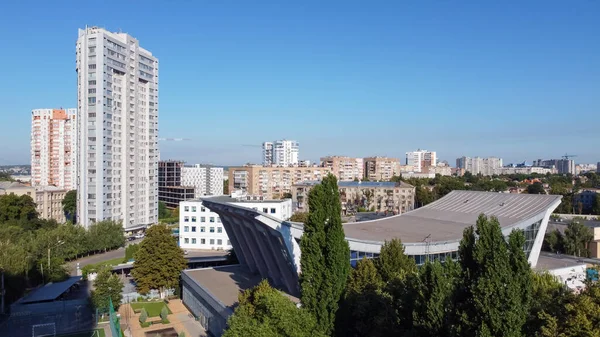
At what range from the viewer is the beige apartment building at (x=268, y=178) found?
288 ft

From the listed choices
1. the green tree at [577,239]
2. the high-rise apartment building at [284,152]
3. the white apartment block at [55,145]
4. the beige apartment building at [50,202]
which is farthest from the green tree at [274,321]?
the high-rise apartment building at [284,152]

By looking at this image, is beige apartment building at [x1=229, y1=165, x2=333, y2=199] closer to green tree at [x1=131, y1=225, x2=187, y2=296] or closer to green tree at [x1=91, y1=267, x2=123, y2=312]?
green tree at [x1=131, y1=225, x2=187, y2=296]

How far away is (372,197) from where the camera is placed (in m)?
75.0

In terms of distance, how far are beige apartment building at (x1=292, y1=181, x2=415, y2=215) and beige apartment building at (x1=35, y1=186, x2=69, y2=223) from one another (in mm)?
36091

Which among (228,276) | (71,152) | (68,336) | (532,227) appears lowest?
(68,336)

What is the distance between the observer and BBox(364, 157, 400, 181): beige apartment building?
112500mm

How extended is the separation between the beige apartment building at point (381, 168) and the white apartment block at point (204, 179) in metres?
35.9

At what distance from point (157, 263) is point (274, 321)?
1892 cm

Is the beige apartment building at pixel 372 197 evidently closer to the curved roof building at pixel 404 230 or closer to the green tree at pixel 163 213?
the green tree at pixel 163 213

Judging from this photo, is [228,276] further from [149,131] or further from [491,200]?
[149,131]

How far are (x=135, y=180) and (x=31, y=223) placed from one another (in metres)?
11.6

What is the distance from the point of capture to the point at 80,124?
167 feet

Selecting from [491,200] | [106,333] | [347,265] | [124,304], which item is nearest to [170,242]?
[124,304]

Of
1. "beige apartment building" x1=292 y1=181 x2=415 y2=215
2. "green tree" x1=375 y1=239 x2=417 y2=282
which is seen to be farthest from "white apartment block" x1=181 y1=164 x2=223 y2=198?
"green tree" x1=375 y1=239 x2=417 y2=282
